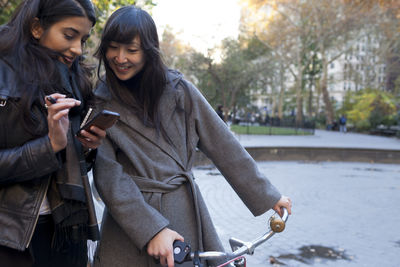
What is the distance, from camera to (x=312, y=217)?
6.13m

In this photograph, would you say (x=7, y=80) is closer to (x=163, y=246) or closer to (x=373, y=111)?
(x=163, y=246)

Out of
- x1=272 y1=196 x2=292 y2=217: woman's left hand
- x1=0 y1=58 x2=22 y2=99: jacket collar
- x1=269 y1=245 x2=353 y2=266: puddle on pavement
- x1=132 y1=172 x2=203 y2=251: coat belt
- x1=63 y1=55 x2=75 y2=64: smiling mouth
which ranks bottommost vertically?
x1=269 y1=245 x2=353 y2=266: puddle on pavement

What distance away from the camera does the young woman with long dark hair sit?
5.08 ft

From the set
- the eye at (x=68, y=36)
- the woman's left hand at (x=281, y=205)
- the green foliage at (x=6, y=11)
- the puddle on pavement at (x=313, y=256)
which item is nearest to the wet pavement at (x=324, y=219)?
the puddle on pavement at (x=313, y=256)

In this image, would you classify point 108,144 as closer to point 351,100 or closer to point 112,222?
point 112,222

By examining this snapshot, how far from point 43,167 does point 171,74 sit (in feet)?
2.43

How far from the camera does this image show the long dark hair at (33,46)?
1379 mm

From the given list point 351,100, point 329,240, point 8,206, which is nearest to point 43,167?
point 8,206

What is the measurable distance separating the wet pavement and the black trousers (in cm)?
302

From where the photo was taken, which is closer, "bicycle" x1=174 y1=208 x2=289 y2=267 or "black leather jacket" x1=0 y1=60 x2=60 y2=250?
"black leather jacket" x1=0 y1=60 x2=60 y2=250

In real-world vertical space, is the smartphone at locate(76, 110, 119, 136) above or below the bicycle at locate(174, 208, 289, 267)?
above

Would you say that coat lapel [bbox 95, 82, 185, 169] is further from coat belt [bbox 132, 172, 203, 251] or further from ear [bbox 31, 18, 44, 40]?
ear [bbox 31, 18, 44, 40]

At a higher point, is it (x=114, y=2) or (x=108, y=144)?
(x=114, y=2)

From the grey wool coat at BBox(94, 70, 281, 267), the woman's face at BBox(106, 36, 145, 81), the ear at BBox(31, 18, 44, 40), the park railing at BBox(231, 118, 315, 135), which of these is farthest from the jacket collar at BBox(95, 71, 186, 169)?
the park railing at BBox(231, 118, 315, 135)
